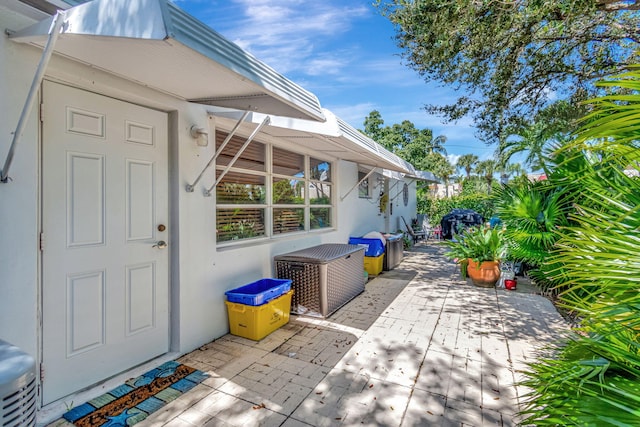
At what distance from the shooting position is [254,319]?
3811 millimetres

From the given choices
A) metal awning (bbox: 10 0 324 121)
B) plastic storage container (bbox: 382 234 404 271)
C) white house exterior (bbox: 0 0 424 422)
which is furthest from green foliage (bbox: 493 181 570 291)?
metal awning (bbox: 10 0 324 121)

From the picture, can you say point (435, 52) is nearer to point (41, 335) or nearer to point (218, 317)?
point (218, 317)

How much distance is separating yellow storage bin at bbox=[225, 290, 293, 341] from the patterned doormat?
0.83 meters

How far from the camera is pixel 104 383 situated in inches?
112

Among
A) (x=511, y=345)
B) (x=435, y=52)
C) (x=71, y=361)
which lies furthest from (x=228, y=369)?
(x=435, y=52)

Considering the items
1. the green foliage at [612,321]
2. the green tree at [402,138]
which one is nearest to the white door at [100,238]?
the green foliage at [612,321]

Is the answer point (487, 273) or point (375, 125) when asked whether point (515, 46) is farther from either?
point (375, 125)

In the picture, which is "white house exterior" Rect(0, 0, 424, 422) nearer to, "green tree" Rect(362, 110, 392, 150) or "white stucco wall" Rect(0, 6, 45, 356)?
"white stucco wall" Rect(0, 6, 45, 356)

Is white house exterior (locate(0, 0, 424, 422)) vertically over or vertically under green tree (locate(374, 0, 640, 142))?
under

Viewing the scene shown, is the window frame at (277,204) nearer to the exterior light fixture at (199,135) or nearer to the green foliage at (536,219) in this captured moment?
the exterior light fixture at (199,135)

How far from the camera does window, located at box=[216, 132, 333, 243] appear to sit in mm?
4270

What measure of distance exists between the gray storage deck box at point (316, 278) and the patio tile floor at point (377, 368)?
0.20 m

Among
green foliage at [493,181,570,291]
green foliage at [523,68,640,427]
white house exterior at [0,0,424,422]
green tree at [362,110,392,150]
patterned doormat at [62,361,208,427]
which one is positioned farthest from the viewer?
green tree at [362,110,392,150]

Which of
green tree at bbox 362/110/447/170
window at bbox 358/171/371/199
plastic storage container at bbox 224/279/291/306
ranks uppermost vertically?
green tree at bbox 362/110/447/170
